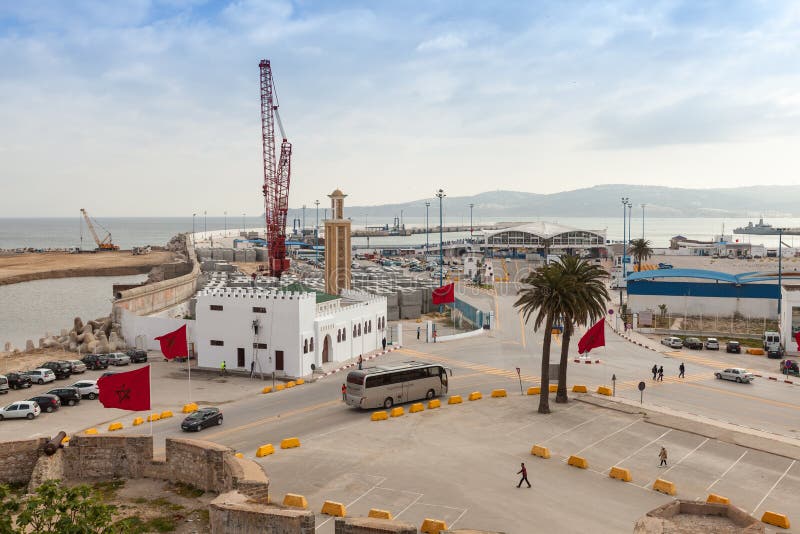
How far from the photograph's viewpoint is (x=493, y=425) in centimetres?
3028

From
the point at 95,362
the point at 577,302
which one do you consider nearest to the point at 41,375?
the point at 95,362

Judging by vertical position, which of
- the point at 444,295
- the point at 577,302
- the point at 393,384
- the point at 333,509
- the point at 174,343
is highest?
the point at 577,302

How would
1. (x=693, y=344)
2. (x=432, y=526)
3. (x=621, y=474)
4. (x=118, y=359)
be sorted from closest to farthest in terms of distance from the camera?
(x=432, y=526) < (x=621, y=474) < (x=118, y=359) < (x=693, y=344)

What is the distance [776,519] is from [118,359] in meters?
38.5

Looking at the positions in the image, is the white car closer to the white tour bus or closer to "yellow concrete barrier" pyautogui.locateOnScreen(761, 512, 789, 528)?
the white tour bus

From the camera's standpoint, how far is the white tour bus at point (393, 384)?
106ft

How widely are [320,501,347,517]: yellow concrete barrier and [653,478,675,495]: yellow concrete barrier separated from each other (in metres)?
10.7

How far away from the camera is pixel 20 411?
31.3 m

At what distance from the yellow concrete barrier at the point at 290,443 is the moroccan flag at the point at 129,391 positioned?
17.7ft

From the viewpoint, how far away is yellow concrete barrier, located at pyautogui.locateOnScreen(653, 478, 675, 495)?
2231cm

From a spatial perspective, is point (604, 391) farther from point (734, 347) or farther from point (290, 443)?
point (734, 347)

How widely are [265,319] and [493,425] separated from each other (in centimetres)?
1655

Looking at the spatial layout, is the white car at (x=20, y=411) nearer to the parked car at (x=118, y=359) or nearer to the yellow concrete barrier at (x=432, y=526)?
the parked car at (x=118, y=359)

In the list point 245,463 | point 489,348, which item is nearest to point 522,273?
point 489,348
